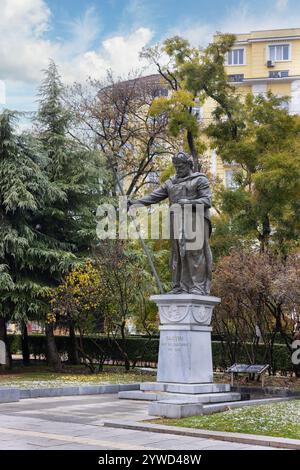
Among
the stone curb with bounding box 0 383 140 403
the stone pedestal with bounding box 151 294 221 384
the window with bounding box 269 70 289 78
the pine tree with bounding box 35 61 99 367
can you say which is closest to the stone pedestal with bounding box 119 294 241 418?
the stone pedestal with bounding box 151 294 221 384

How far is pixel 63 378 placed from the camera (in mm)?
21422

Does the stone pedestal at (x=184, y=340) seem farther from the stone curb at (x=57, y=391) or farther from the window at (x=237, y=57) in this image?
the window at (x=237, y=57)

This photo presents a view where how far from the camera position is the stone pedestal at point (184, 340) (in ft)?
44.4

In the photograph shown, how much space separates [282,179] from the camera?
72.0 ft

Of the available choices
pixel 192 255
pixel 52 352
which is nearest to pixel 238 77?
pixel 52 352

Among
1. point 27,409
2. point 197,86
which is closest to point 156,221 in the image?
point 197,86

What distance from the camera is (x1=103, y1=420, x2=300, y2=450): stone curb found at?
9.52m

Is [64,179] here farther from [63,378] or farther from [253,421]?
[253,421]

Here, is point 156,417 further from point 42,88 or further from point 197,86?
point 42,88

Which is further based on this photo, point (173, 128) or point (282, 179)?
point (173, 128)

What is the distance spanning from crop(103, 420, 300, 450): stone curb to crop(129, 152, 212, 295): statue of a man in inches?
151

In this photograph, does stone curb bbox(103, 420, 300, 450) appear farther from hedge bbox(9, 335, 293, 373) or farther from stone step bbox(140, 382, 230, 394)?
hedge bbox(9, 335, 293, 373)

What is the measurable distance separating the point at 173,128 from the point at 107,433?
55.7 ft

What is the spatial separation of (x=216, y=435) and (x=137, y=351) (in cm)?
1902
